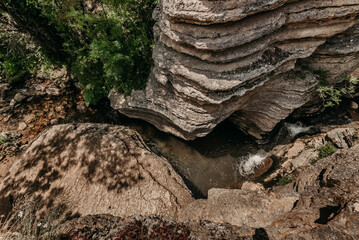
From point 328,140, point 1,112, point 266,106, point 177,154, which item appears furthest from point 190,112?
point 1,112

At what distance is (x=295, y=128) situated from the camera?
13.3 meters

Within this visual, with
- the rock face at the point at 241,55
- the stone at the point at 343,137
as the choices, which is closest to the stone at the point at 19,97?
the rock face at the point at 241,55

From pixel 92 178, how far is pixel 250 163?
10.1 meters

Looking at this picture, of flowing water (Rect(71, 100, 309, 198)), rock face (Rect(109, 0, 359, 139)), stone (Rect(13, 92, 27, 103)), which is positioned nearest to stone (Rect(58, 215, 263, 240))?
rock face (Rect(109, 0, 359, 139))

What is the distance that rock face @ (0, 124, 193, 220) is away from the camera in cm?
751

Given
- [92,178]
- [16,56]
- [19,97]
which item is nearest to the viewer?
[92,178]

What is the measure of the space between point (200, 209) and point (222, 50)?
21.5 ft

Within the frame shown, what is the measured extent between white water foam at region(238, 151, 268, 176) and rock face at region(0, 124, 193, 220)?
525 centimetres

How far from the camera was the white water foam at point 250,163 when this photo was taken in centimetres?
1216

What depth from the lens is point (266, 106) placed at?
36.2 feet

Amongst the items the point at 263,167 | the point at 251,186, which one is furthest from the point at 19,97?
the point at 263,167

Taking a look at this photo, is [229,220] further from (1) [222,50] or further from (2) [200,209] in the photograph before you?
(1) [222,50]

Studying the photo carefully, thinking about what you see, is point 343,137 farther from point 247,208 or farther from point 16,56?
point 16,56

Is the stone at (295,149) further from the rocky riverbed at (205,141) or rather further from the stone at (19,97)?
the stone at (19,97)
